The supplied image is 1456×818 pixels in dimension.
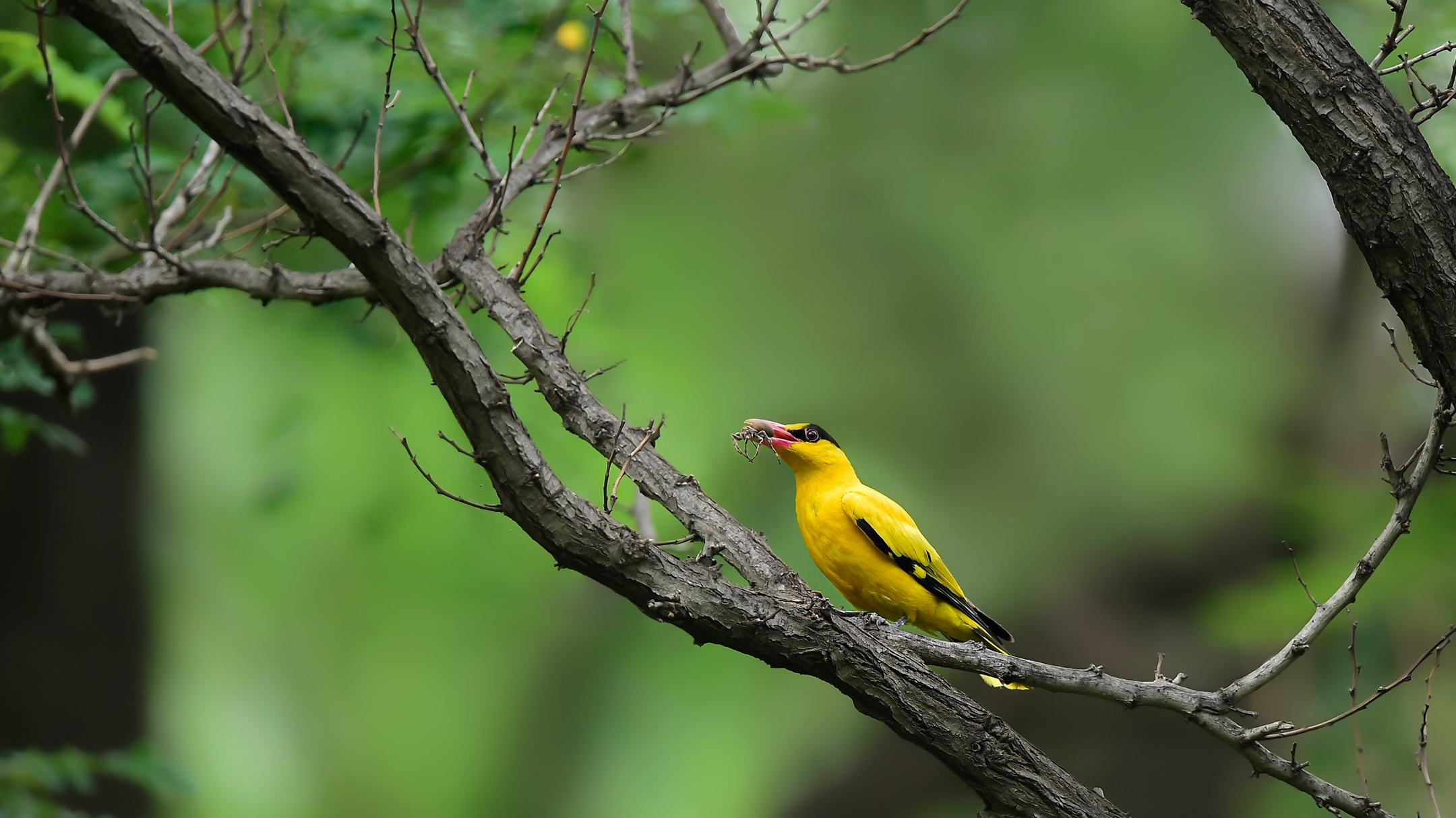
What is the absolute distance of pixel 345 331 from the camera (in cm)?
654

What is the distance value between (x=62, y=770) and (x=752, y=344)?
7.91m

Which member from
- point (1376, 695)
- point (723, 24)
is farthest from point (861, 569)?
point (723, 24)

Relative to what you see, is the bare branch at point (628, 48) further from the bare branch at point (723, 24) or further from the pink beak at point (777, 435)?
the pink beak at point (777, 435)

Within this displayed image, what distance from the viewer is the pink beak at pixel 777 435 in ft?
12.6

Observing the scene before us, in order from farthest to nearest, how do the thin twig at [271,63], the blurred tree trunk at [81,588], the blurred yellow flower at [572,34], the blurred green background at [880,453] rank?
the blurred green background at [880,453] < the blurred tree trunk at [81,588] < the blurred yellow flower at [572,34] < the thin twig at [271,63]

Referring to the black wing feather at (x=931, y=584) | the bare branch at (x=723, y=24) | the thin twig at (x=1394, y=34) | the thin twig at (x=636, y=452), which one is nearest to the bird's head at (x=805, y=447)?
the black wing feather at (x=931, y=584)

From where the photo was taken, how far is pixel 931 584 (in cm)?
382

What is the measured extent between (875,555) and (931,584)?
0.23 metres

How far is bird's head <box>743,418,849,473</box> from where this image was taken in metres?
3.96

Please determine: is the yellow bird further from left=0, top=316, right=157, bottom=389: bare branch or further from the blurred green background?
the blurred green background

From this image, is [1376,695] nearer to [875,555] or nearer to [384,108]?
[875,555]

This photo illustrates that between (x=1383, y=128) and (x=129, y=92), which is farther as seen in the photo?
(x=129, y=92)

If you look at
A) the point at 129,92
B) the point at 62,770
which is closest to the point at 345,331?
the point at 129,92

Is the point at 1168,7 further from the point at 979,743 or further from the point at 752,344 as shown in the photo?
the point at 979,743
